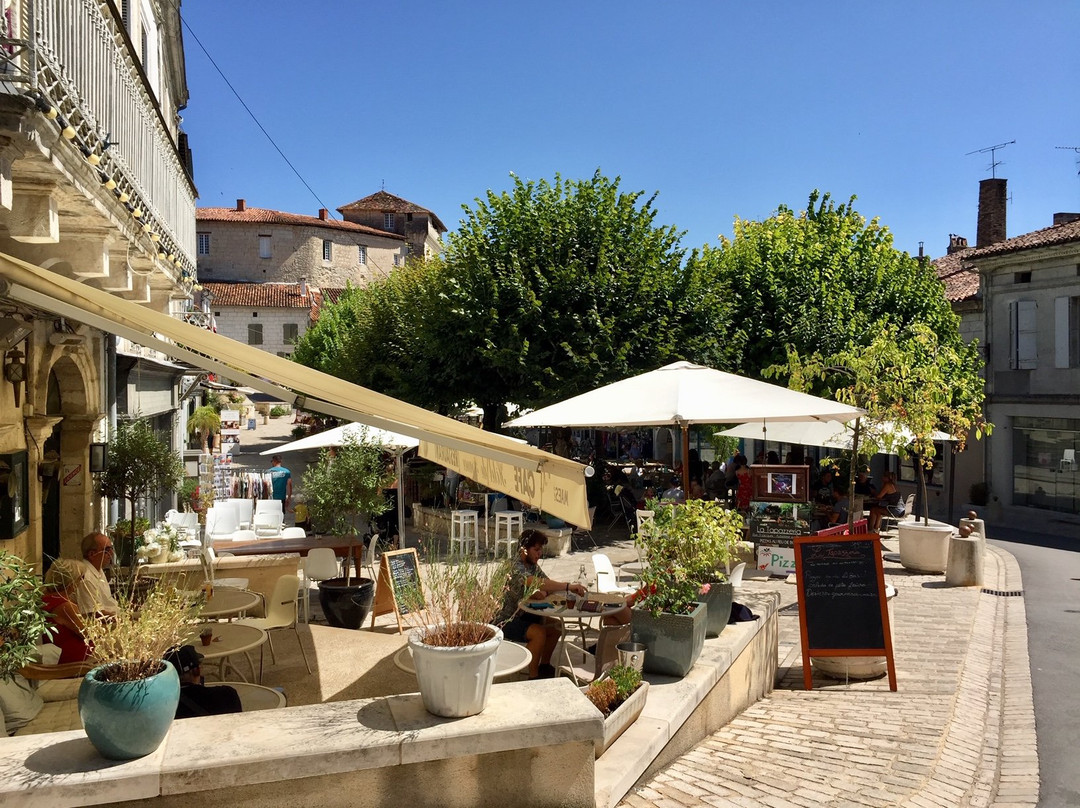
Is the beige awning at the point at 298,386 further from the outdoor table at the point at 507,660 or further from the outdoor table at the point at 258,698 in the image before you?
the outdoor table at the point at 258,698

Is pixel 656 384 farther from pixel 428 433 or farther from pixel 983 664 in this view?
pixel 428 433

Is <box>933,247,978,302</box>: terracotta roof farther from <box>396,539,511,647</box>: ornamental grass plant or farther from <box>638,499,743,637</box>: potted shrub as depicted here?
<box>396,539,511,647</box>: ornamental grass plant

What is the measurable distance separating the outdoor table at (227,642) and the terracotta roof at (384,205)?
6460 cm

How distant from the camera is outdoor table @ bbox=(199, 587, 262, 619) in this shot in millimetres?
6938

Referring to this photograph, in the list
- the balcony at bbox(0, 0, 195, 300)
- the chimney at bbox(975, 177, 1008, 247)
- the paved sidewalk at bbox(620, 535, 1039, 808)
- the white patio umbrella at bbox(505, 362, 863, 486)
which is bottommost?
the paved sidewalk at bbox(620, 535, 1039, 808)

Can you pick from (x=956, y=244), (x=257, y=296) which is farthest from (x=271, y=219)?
(x=956, y=244)

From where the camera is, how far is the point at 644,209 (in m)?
18.8

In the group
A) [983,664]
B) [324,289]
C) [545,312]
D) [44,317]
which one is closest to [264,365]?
[44,317]

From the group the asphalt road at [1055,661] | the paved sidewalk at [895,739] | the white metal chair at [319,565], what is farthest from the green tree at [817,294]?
the white metal chair at [319,565]

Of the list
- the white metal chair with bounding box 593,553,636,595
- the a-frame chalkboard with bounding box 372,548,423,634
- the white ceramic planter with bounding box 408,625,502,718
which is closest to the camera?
the white ceramic planter with bounding box 408,625,502,718

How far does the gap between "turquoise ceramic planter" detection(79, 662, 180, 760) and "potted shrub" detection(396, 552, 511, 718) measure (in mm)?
1019

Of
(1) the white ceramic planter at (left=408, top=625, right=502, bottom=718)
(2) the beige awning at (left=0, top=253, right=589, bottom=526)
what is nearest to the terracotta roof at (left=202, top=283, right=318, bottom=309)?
(2) the beige awning at (left=0, top=253, right=589, bottom=526)

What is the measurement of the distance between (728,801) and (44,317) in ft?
24.2

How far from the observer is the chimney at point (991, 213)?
3130 centimetres
